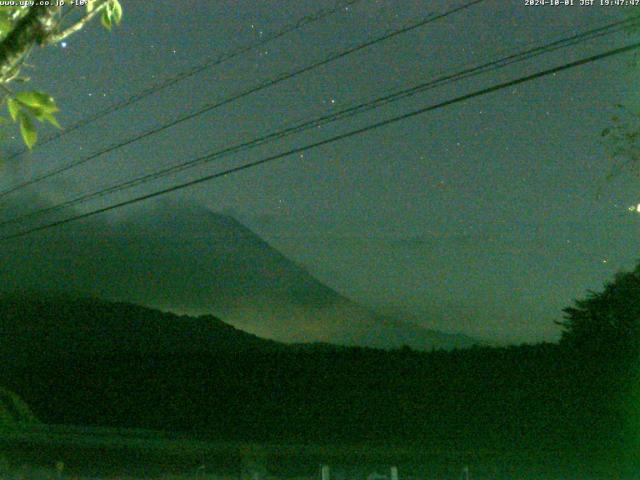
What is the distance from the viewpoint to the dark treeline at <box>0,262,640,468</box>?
19.8 meters

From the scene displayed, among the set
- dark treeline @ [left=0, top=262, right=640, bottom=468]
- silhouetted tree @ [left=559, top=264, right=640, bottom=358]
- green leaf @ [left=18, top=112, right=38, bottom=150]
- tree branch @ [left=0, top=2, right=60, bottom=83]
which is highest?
silhouetted tree @ [left=559, top=264, right=640, bottom=358]

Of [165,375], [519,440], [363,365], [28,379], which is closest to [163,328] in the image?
→ [28,379]

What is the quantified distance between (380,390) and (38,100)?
767 inches

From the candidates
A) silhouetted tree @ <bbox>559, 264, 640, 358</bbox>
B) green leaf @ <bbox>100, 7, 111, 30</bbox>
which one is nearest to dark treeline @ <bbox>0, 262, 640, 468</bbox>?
silhouetted tree @ <bbox>559, 264, 640, 358</bbox>

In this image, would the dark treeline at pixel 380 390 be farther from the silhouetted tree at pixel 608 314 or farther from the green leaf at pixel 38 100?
the green leaf at pixel 38 100

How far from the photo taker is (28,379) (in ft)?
97.2

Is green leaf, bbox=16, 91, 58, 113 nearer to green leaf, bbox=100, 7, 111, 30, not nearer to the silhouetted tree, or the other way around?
green leaf, bbox=100, 7, 111, 30

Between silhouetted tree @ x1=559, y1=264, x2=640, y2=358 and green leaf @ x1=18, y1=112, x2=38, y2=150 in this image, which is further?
silhouetted tree @ x1=559, y1=264, x2=640, y2=358

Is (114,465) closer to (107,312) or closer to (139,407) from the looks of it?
(139,407)

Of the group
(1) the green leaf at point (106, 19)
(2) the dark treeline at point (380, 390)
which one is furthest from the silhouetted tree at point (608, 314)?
(1) the green leaf at point (106, 19)

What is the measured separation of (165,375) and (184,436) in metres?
2.46

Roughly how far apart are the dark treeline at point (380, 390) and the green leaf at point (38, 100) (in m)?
18.1

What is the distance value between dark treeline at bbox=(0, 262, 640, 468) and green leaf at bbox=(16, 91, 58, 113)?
1808cm

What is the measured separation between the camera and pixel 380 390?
72.4 feet
